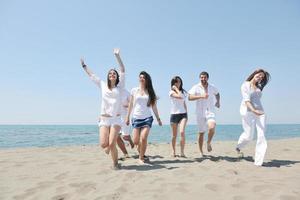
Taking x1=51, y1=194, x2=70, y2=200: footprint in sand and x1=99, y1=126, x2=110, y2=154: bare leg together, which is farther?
x1=99, y1=126, x2=110, y2=154: bare leg

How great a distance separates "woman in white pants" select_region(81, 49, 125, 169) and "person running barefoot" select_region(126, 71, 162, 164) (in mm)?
624

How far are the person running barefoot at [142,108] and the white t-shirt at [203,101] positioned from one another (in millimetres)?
1224

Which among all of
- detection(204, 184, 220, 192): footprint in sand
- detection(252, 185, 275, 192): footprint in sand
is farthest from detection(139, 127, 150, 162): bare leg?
detection(252, 185, 275, 192): footprint in sand

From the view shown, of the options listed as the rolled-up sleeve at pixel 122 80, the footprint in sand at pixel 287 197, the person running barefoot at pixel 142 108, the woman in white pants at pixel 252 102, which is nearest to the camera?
the footprint in sand at pixel 287 197

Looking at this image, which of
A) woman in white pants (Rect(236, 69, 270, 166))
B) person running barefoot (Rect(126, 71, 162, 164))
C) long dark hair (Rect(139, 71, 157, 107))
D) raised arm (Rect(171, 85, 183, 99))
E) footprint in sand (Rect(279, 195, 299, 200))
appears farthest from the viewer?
raised arm (Rect(171, 85, 183, 99))

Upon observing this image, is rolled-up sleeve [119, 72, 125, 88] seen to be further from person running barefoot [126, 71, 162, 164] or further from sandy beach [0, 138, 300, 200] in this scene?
sandy beach [0, 138, 300, 200]

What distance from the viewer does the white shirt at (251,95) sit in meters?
5.64

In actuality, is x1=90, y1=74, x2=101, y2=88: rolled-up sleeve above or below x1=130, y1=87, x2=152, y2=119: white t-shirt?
above

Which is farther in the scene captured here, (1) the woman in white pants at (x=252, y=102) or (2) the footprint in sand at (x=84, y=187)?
(1) the woman in white pants at (x=252, y=102)

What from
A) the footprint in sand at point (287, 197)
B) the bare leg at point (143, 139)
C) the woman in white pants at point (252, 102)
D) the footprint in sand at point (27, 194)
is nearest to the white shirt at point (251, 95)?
the woman in white pants at point (252, 102)

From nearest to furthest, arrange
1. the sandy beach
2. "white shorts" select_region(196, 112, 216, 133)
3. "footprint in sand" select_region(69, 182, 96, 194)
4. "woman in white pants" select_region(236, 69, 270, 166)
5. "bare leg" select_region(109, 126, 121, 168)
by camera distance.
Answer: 1. the sandy beach
2. "footprint in sand" select_region(69, 182, 96, 194)
3. "bare leg" select_region(109, 126, 121, 168)
4. "woman in white pants" select_region(236, 69, 270, 166)
5. "white shorts" select_region(196, 112, 216, 133)

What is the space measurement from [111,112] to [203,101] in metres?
2.58

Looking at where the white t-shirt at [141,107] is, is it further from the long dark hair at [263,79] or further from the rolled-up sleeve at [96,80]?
the long dark hair at [263,79]

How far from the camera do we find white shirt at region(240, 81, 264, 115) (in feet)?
18.5
